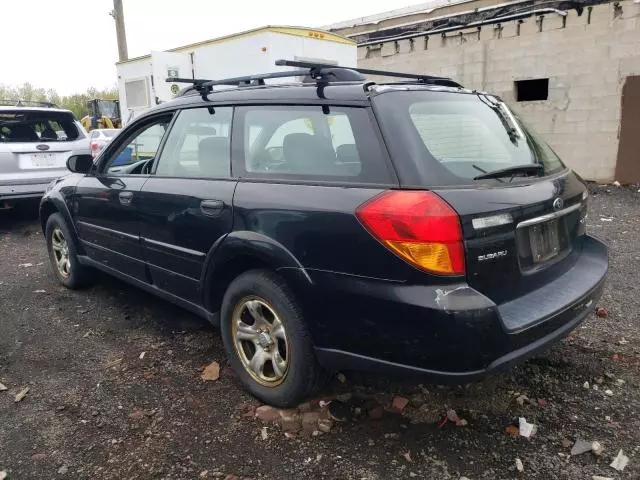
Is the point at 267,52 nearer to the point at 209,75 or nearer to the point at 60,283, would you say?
the point at 209,75

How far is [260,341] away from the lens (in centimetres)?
282

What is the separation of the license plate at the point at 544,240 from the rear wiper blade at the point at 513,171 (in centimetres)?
27

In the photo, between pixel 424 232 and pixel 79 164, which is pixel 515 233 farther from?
pixel 79 164

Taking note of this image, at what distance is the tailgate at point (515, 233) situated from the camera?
214 centimetres

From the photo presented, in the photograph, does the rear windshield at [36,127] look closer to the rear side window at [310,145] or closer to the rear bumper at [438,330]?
the rear side window at [310,145]

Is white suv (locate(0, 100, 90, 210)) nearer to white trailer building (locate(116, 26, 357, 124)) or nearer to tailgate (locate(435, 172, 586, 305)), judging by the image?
white trailer building (locate(116, 26, 357, 124))

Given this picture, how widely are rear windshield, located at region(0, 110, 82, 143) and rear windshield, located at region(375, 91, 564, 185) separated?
270 inches

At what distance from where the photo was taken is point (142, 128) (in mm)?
3854

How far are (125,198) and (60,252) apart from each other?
5.66ft

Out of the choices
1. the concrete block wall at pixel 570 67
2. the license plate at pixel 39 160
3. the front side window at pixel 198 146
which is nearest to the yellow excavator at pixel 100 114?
the license plate at pixel 39 160

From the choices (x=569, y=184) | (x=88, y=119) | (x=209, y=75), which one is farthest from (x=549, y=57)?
(x=88, y=119)

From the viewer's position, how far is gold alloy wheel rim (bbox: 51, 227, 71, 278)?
4.78 m

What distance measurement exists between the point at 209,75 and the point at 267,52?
173 cm

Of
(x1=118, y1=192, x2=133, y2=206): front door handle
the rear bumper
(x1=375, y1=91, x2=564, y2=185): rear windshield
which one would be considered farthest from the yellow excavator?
the rear bumper
